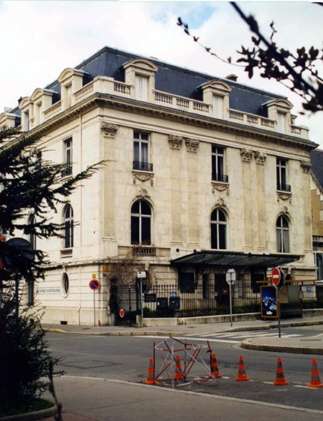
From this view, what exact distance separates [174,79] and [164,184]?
27.0ft

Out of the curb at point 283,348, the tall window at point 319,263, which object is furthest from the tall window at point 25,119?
the curb at point 283,348

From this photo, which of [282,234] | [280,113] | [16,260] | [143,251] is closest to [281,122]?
[280,113]

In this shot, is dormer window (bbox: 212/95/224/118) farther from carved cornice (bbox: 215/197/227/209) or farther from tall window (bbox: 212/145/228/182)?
carved cornice (bbox: 215/197/227/209)

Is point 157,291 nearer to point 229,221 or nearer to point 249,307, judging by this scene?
point 249,307

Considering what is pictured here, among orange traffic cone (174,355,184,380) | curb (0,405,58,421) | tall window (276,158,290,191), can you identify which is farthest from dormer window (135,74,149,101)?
curb (0,405,58,421)

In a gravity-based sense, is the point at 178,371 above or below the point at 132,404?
above

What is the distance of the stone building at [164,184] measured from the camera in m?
37.9

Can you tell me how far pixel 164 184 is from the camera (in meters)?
40.7

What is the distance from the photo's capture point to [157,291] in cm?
3809

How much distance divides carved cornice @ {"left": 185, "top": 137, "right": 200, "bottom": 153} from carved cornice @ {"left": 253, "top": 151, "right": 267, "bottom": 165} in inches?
223

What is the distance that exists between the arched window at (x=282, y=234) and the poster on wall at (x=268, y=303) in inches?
512

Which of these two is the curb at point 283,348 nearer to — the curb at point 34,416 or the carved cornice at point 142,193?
the curb at point 34,416

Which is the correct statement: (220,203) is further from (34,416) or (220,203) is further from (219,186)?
(34,416)

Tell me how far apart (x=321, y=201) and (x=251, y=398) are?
5149cm
